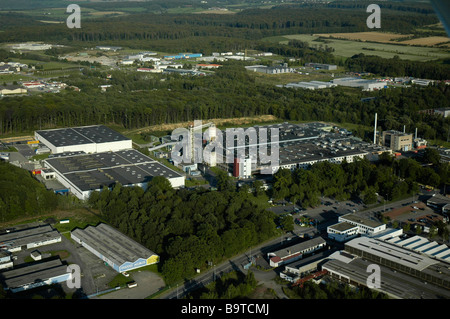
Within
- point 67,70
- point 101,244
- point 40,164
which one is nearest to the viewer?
point 101,244

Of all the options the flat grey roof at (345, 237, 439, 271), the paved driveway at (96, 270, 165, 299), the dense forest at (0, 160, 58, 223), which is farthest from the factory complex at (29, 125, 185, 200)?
the flat grey roof at (345, 237, 439, 271)

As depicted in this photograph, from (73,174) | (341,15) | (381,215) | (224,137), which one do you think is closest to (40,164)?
(73,174)

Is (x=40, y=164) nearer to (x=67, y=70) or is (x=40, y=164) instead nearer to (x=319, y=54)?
(x=67, y=70)

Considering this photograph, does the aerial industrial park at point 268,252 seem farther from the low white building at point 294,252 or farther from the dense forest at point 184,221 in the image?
the dense forest at point 184,221

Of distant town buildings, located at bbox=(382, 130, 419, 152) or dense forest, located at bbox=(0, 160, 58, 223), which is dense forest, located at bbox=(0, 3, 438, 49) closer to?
distant town buildings, located at bbox=(382, 130, 419, 152)

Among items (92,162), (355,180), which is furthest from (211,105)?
Answer: (355,180)

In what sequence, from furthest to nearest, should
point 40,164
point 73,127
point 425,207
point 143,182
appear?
point 73,127, point 40,164, point 143,182, point 425,207

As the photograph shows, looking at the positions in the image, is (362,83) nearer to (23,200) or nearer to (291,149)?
(291,149)
